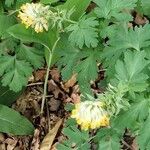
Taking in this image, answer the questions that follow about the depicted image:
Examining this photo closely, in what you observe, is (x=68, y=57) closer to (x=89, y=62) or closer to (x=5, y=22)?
(x=89, y=62)

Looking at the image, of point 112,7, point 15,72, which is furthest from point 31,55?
point 112,7

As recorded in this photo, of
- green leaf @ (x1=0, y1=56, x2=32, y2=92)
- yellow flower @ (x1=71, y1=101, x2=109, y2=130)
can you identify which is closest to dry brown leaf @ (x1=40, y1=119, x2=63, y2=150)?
green leaf @ (x1=0, y1=56, x2=32, y2=92)

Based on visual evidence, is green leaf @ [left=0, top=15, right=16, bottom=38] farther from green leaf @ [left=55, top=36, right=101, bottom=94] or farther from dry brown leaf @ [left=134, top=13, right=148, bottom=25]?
dry brown leaf @ [left=134, top=13, right=148, bottom=25]

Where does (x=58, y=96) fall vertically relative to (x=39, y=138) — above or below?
above

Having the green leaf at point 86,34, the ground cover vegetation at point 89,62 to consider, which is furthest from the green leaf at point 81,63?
the green leaf at point 86,34

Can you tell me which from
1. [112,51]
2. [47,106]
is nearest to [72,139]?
[112,51]

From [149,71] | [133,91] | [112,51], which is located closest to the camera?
[133,91]

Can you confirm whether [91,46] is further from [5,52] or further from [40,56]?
[5,52]
